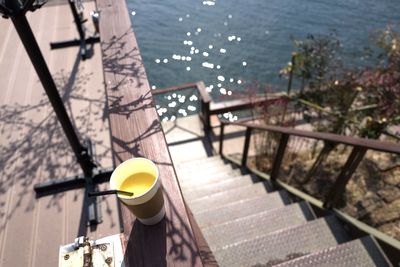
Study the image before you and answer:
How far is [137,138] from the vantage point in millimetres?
1864

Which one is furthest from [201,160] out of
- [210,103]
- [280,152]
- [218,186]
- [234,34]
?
[234,34]

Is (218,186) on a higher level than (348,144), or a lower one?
lower

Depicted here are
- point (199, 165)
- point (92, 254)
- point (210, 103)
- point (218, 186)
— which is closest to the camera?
point (92, 254)

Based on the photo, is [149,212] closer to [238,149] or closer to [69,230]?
[69,230]

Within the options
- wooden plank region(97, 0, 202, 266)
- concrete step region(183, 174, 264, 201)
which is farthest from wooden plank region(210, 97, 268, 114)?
wooden plank region(97, 0, 202, 266)

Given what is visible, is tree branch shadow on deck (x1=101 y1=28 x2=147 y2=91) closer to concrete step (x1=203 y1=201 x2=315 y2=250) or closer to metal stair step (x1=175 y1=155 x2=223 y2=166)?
concrete step (x1=203 y1=201 x2=315 y2=250)

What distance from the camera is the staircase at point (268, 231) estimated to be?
2.59m

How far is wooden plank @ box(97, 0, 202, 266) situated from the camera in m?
1.34

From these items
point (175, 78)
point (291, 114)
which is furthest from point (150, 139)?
point (175, 78)

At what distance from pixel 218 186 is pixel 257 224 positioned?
1297mm

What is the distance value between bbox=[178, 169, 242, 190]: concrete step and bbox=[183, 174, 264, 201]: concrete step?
14cm

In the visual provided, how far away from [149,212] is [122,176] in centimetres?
22

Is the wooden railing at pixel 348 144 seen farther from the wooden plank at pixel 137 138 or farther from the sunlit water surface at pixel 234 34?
the sunlit water surface at pixel 234 34

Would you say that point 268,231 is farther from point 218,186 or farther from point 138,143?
point 138,143
